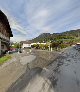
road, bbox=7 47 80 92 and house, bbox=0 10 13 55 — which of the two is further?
house, bbox=0 10 13 55

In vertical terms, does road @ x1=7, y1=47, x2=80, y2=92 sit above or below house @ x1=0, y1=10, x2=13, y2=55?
below

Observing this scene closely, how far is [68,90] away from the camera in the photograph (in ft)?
38.5

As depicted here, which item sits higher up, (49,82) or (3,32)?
(3,32)

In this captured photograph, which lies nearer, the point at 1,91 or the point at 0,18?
the point at 1,91

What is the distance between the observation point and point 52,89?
12016 millimetres

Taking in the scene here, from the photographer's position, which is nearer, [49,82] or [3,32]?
[49,82]

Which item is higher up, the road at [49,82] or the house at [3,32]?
the house at [3,32]

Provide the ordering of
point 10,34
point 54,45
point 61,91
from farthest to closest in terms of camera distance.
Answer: point 54,45
point 10,34
point 61,91

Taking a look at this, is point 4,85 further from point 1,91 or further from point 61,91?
point 61,91

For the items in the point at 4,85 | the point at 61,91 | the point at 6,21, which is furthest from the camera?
the point at 6,21

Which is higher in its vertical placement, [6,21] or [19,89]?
[6,21]

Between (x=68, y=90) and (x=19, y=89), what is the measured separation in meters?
2.99

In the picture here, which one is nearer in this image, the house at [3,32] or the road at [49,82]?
the road at [49,82]

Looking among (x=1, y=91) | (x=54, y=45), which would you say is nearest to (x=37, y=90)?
(x=1, y=91)
